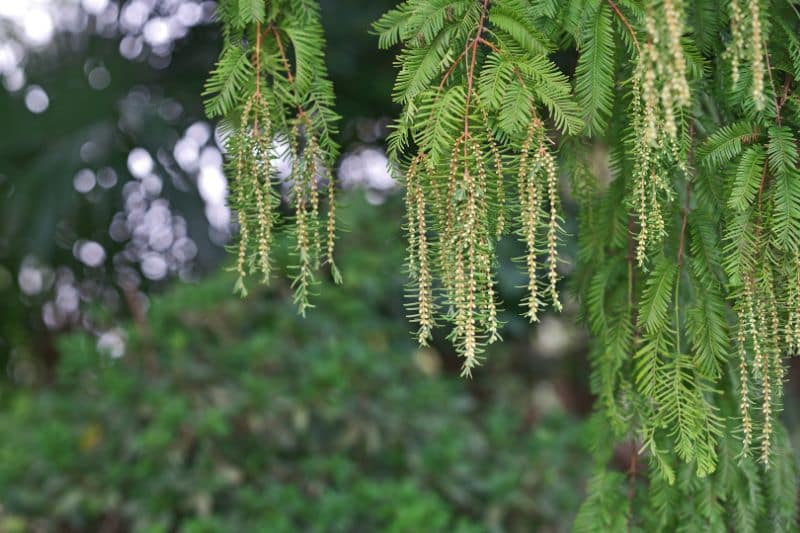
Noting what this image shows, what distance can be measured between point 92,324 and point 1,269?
1.73 ft

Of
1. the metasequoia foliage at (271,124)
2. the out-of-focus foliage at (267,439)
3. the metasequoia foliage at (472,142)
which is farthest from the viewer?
the out-of-focus foliage at (267,439)

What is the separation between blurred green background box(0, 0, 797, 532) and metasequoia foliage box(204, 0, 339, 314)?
5.13ft

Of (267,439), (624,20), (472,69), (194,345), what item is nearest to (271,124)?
(472,69)

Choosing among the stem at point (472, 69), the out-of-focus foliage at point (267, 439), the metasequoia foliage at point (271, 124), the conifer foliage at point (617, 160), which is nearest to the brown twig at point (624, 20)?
the conifer foliage at point (617, 160)

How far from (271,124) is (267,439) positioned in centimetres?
203

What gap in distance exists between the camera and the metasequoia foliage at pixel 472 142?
0.99 meters

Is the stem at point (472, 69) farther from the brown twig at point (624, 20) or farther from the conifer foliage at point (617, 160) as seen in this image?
the brown twig at point (624, 20)

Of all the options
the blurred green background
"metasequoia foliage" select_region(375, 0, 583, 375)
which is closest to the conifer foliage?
"metasequoia foliage" select_region(375, 0, 583, 375)

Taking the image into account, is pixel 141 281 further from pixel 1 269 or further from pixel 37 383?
pixel 37 383

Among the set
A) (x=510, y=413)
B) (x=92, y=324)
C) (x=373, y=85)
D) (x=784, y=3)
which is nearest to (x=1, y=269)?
(x=92, y=324)

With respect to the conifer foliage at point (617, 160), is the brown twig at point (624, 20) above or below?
above

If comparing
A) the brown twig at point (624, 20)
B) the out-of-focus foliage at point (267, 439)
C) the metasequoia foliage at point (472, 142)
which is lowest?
the out-of-focus foliage at point (267, 439)

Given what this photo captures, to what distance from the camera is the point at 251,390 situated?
2.93 metres

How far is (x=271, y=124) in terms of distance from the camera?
1175mm
